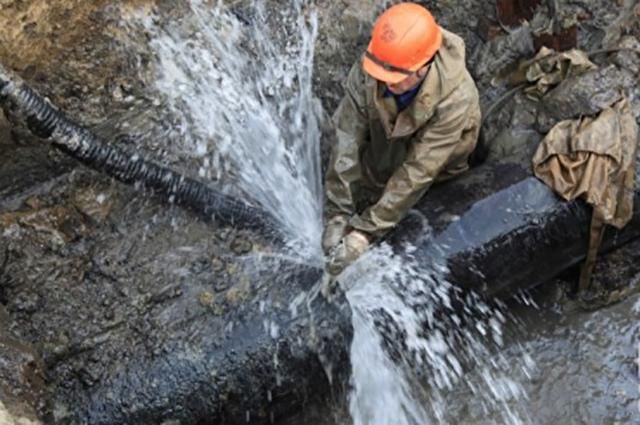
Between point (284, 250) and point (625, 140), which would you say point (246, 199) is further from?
point (625, 140)

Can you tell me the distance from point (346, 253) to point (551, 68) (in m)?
1.95

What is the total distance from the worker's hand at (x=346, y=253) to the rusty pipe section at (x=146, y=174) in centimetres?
43

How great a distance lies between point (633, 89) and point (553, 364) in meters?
1.79

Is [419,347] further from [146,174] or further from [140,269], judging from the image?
[146,174]

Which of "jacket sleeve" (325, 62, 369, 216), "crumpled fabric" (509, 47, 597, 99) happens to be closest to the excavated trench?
"crumpled fabric" (509, 47, 597, 99)

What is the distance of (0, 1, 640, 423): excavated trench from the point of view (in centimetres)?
404

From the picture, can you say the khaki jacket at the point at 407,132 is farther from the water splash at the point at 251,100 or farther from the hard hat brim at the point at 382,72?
the water splash at the point at 251,100

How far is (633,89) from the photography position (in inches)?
201

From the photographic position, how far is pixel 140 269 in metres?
4.57

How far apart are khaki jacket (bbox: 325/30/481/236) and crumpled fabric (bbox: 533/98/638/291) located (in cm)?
49

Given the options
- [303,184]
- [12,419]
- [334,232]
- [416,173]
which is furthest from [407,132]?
[12,419]

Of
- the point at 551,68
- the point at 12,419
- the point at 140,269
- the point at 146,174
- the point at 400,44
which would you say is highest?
the point at 400,44

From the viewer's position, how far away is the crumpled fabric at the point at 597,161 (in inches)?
188

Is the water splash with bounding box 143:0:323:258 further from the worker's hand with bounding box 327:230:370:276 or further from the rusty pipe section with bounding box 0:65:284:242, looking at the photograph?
the worker's hand with bounding box 327:230:370:276
